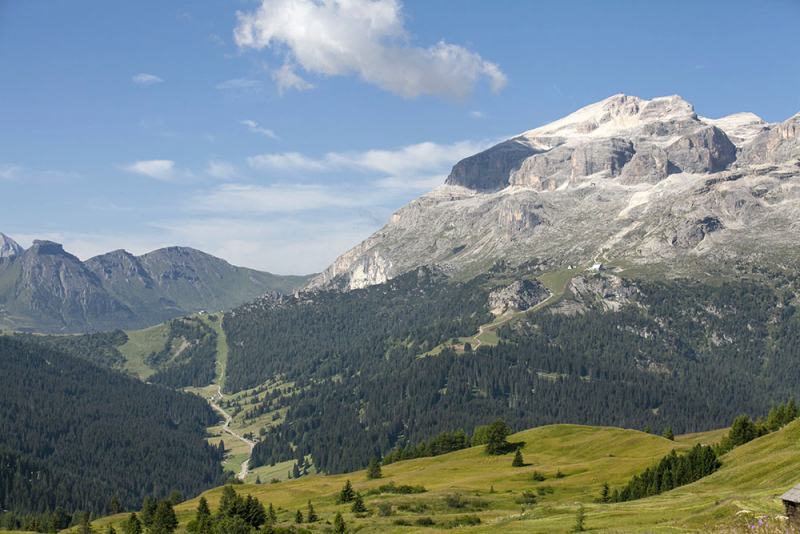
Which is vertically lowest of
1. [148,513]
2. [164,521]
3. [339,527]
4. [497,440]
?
[497,440]

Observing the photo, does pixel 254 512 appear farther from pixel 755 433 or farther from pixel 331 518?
pixel 755 433

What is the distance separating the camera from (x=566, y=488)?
337 ft

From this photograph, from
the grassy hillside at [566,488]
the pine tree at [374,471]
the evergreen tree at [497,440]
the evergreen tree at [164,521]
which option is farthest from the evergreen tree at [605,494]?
the evergreen tree at [164,521]

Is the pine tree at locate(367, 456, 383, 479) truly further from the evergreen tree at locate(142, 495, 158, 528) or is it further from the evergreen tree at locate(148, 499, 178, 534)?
the evergreen tree at locate(148, 499, 178, 534)

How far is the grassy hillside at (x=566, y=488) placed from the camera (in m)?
57.8

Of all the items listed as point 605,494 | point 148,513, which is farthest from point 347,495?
point 605,494

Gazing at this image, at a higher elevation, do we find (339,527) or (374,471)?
(339,527)

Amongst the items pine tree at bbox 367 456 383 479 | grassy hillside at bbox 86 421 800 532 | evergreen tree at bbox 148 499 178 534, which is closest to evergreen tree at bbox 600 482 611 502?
grassy hillside at bbox 86 421 800 532

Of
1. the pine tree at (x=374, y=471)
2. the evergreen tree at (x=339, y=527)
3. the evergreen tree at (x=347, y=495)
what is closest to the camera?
the evergreen tree at (x=339, y=527)

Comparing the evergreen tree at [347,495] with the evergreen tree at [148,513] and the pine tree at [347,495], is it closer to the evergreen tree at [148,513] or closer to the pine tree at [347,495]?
the pine tree at [347,495]

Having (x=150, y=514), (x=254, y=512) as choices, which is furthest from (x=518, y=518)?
(x=150, y=514)

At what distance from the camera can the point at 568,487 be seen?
103375 mm

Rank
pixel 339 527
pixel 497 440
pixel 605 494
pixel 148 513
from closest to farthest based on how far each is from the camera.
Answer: pixel 339 527
pixel 605 494
pixel 148 513
pixel 497 440

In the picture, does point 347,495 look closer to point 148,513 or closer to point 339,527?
point 148,513
